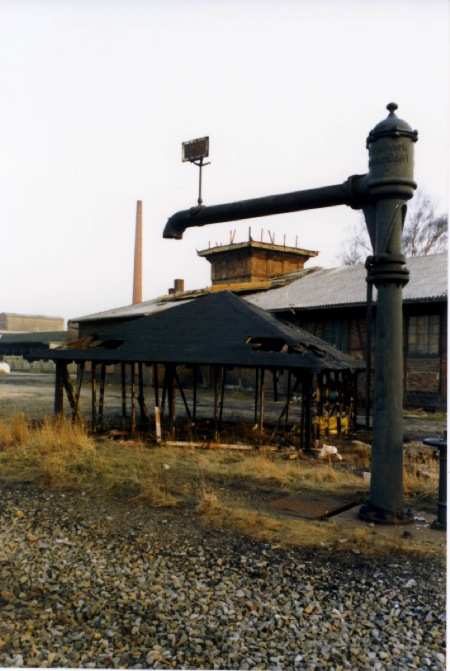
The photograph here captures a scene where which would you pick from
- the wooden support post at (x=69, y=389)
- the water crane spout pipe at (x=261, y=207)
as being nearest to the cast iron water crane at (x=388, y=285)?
the water crane spout pipe at (x=261, y=207)

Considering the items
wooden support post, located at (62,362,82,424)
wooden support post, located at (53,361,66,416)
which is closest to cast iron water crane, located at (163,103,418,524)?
wooden support post, located at (62,362,82,424)

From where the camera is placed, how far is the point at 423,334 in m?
20.5

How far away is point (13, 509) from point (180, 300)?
28.9 m

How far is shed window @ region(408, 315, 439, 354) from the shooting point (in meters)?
20.2

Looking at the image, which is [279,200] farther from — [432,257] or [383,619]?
[432,257]

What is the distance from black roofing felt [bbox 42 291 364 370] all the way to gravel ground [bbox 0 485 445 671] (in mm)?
4993

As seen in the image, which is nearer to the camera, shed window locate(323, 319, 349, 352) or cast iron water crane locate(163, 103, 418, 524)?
cast iron water crane locate(163, 103, 418, 524)

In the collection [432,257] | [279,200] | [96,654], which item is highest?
[432,257]

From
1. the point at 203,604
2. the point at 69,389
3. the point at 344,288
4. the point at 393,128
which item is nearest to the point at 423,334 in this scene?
the point at 344,288

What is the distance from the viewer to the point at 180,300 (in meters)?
35.7

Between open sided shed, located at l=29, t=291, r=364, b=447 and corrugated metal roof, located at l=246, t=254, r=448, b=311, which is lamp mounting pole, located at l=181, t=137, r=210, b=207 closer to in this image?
open sided shed, located at l=29, t=291, r=364, b=447

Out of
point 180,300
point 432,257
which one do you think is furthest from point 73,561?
point 180,300

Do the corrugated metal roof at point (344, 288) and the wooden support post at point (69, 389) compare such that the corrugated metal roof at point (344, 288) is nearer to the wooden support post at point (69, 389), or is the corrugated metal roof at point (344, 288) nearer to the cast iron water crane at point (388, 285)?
the wooden support post at point (69, 389)

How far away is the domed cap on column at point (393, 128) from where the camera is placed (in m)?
6.30
